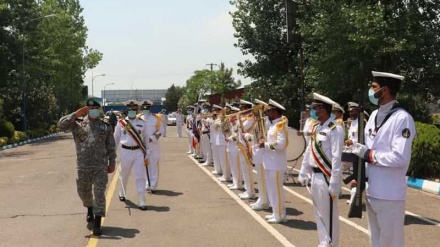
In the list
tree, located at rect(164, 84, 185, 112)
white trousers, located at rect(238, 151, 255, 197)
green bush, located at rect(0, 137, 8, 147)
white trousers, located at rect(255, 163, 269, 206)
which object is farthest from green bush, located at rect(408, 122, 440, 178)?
tree, located at rect(164, 84, 185, 112)

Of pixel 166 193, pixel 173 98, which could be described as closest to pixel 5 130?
pixel 166 193

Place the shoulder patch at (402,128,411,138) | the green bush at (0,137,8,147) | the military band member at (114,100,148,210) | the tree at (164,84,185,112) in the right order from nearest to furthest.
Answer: the shoulder patch at (402,128,411,138) → the military band member at (114,100,148,210) → the green bush at (0,137,8,147) → the tree at (164,84,185,112)

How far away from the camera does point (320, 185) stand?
5816 millimetres

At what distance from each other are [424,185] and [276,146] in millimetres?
5527

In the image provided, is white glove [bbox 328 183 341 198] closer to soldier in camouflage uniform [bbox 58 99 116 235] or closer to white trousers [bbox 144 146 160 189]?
soldier in camouflage uniform [bbox 58 99 116 235]

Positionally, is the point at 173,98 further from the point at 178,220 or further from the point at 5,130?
the point at 178,220

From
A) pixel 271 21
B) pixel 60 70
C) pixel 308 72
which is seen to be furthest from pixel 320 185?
pixel 60 70

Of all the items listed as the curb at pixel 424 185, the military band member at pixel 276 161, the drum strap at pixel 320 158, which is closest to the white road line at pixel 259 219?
the military band member at pixel 276 161

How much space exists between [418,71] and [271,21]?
11.9 m

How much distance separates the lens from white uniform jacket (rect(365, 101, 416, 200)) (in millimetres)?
4070

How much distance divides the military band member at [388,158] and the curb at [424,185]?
24.5 feet

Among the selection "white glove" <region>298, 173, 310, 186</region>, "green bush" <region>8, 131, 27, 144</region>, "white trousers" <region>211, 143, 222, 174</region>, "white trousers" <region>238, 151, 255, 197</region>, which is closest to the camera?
"white glove" <region>298, 173, 310, 186</region>

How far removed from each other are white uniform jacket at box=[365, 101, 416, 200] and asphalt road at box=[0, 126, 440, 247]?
2.59 metres

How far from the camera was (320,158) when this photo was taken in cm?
587
